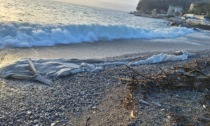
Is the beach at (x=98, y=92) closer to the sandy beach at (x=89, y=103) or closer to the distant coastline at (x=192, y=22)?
the sandy beach at (x=89, y=103)

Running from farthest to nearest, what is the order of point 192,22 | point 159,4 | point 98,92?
point 159,4 < point 192,22 < point 98,92

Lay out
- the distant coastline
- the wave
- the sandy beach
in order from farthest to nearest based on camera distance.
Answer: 1. the distant coastline
2. the wave
3. the sandy beach

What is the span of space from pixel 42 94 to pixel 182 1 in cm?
12478

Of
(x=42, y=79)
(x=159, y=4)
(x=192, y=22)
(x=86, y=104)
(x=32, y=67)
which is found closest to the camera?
(x=86, y=104)

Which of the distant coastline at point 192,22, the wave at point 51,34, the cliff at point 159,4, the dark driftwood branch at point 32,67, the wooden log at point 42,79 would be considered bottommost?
the distant coastline at point 192,22

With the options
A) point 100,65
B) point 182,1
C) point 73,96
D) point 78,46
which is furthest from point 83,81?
point 182,1

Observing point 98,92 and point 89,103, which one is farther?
point 98,92

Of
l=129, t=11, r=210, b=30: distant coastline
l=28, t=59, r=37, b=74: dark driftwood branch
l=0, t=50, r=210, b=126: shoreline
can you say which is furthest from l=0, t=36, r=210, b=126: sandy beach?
l=129, t=11, r=210, b=30: distant coastline

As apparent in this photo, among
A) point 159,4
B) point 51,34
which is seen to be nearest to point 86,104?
point 51,34

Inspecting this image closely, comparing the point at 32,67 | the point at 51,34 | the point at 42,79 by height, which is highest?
the point at 51,34

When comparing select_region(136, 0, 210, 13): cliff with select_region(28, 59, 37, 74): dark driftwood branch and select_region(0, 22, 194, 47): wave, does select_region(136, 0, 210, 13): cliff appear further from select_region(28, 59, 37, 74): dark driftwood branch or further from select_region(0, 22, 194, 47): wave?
select_region(28, 59, 37, 74): dark driftwood branch

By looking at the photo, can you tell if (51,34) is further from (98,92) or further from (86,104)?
(86,104)

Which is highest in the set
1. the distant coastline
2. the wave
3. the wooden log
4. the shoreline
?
the wave

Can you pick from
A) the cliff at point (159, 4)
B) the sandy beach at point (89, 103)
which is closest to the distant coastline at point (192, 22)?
the sandy beach at point (89, 103)
